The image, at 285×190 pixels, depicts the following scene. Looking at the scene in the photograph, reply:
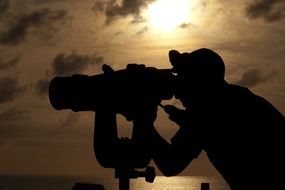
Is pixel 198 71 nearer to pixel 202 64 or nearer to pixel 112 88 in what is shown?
pixel 202 64

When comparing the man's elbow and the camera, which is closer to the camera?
the man's elbow

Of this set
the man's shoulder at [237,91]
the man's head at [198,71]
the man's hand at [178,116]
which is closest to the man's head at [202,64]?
the man's head at [198,71]

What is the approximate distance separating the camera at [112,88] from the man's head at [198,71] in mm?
282

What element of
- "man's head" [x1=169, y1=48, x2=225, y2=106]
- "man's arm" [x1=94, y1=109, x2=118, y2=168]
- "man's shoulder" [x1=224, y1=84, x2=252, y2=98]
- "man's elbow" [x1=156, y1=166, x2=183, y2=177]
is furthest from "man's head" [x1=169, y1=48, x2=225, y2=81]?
"man's arm" [x1=94, y1=109, x2=118, y2=168]

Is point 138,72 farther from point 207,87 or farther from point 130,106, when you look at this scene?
point 207,87

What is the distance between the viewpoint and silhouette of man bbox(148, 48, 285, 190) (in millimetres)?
5305

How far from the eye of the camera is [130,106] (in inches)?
246

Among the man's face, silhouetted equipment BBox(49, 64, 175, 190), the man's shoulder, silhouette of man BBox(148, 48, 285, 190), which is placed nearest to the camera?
silhouette of man BBox(148, 48, 285, 190)

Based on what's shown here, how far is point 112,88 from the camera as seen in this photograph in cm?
641

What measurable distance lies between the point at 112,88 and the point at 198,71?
104 cm

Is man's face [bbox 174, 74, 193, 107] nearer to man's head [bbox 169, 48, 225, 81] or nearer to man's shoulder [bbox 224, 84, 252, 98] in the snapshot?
man's head [bbox 169, 48, 225, 81]

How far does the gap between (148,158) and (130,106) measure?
50 cm

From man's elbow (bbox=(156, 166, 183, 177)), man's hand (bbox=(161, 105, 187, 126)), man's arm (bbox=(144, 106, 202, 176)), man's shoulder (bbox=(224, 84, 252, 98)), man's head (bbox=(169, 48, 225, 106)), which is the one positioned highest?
man's head (bbox=(169, 48, 225, 106))

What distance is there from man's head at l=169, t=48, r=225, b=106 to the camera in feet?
0.93
